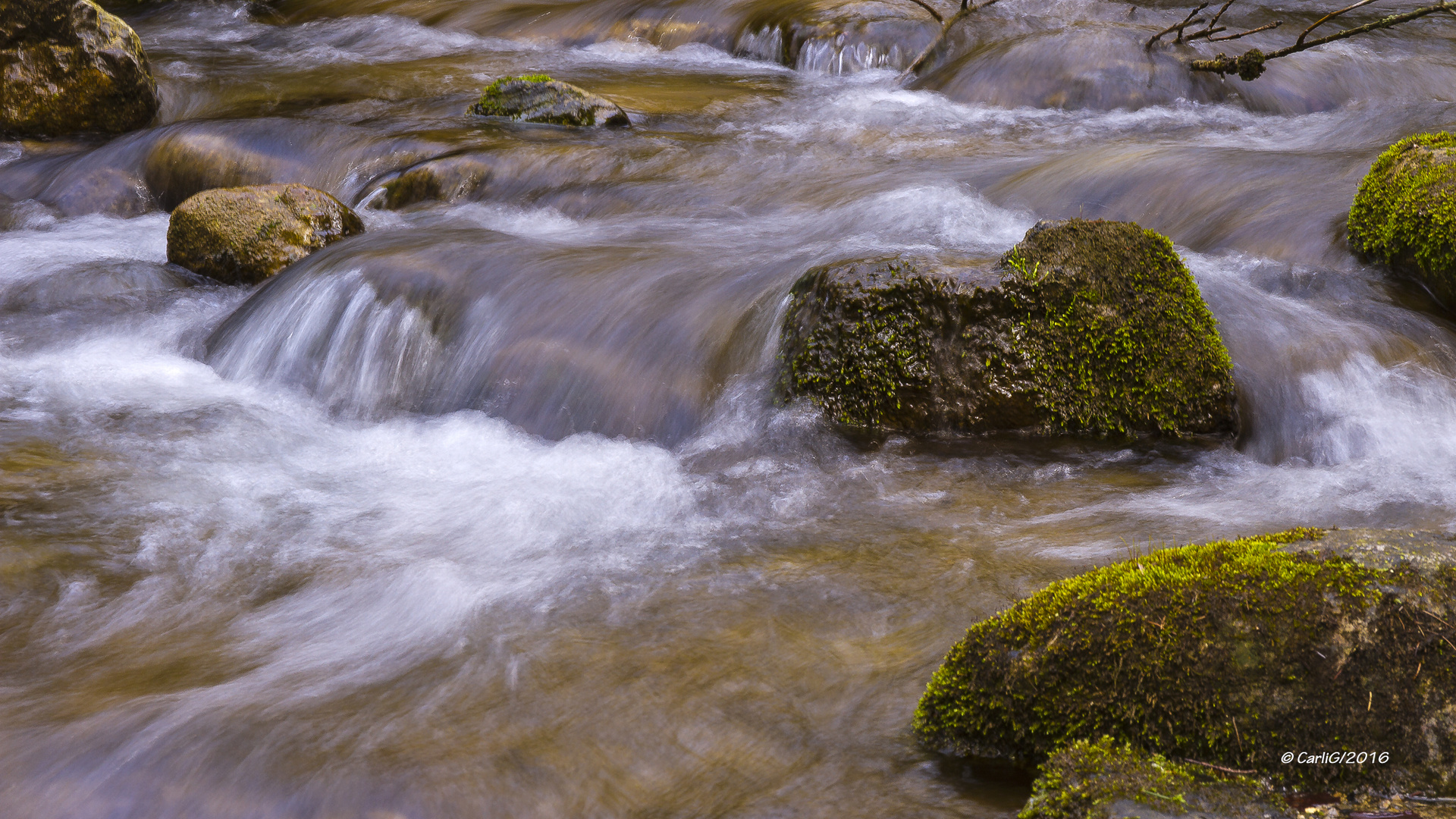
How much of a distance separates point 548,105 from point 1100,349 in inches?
230

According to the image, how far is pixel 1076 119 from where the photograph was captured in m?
9.09

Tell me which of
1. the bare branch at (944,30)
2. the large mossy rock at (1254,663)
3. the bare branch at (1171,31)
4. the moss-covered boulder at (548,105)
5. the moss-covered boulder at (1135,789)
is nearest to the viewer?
the moss-covered boulder at (1135,789)

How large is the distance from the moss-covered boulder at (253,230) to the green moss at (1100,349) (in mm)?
4669

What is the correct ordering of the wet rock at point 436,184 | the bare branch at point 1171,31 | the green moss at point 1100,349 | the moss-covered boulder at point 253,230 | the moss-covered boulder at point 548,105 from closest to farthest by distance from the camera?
the green moss at point 1100,349 → the moss-covered boulder at point 253,230 → the wet rock at point 436,184 → the moss-covered boulder at point 548,105 → the bare branch at point 1171,31

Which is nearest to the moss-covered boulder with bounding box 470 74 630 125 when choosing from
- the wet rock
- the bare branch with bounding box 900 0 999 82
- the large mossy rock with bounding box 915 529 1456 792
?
the wet rock

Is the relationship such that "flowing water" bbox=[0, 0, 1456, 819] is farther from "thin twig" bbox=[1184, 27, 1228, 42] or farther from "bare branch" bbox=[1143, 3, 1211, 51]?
"thin twig" bbox=[1184, 27, 1228, 42]

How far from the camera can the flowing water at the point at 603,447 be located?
111 inches

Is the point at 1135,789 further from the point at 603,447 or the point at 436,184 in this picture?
the point at 436,184

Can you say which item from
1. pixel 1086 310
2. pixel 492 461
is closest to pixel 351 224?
pixel 492 461

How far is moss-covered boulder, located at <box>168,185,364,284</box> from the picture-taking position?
7133 millimetres

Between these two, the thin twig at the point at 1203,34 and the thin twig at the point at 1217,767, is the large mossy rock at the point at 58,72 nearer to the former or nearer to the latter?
the thin twig at the point at 1203,34

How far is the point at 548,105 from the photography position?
29.8 ft

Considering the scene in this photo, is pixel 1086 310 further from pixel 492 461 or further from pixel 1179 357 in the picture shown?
pixel 492 461

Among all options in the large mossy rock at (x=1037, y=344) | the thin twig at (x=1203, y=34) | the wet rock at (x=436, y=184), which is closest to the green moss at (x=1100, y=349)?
the large mossy rock at (x=1037, y=344)
